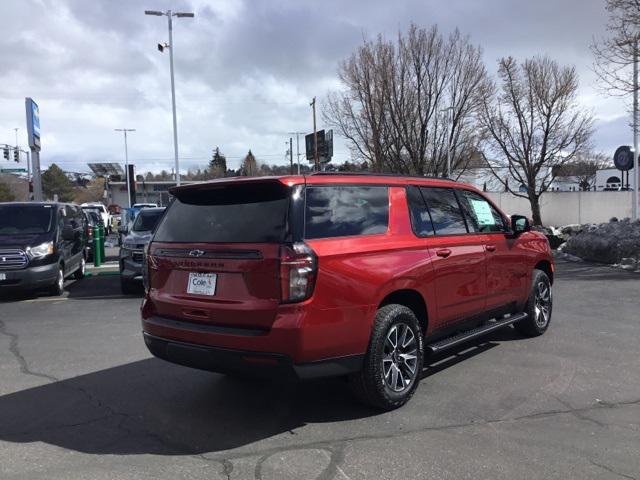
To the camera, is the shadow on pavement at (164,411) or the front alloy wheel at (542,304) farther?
the front alloy wheel at (542,304)

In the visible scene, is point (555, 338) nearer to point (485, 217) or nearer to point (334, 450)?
point (485, 217)

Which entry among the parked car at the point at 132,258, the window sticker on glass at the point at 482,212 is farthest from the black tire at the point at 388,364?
the parked car at the point at 132,258

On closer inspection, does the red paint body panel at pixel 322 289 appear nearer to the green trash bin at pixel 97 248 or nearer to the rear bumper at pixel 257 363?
the rear bumper at pixel 257 363

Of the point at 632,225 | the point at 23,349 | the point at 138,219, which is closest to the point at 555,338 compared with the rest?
the point at 23,349

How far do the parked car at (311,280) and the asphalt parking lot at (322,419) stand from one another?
48 cm

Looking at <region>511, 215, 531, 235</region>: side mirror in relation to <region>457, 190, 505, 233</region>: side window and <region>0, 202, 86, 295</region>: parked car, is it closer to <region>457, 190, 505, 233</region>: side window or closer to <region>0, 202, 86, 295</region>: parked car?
<region>457, 190, 505, 233</region>: side window

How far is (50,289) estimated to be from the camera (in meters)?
11.1

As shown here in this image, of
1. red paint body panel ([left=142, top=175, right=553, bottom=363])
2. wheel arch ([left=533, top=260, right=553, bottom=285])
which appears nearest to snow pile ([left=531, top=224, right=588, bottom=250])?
wheel arch ([left=533, top=260, right=553, bottom=285])

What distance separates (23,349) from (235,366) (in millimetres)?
4134

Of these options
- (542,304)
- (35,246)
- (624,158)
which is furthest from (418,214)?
(624,158)

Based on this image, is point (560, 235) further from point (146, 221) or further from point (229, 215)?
point (229, 215)

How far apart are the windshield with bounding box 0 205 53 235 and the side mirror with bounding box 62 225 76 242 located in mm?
438

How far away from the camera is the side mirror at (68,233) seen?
38.4 ft

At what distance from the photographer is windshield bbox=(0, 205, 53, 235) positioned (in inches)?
433
